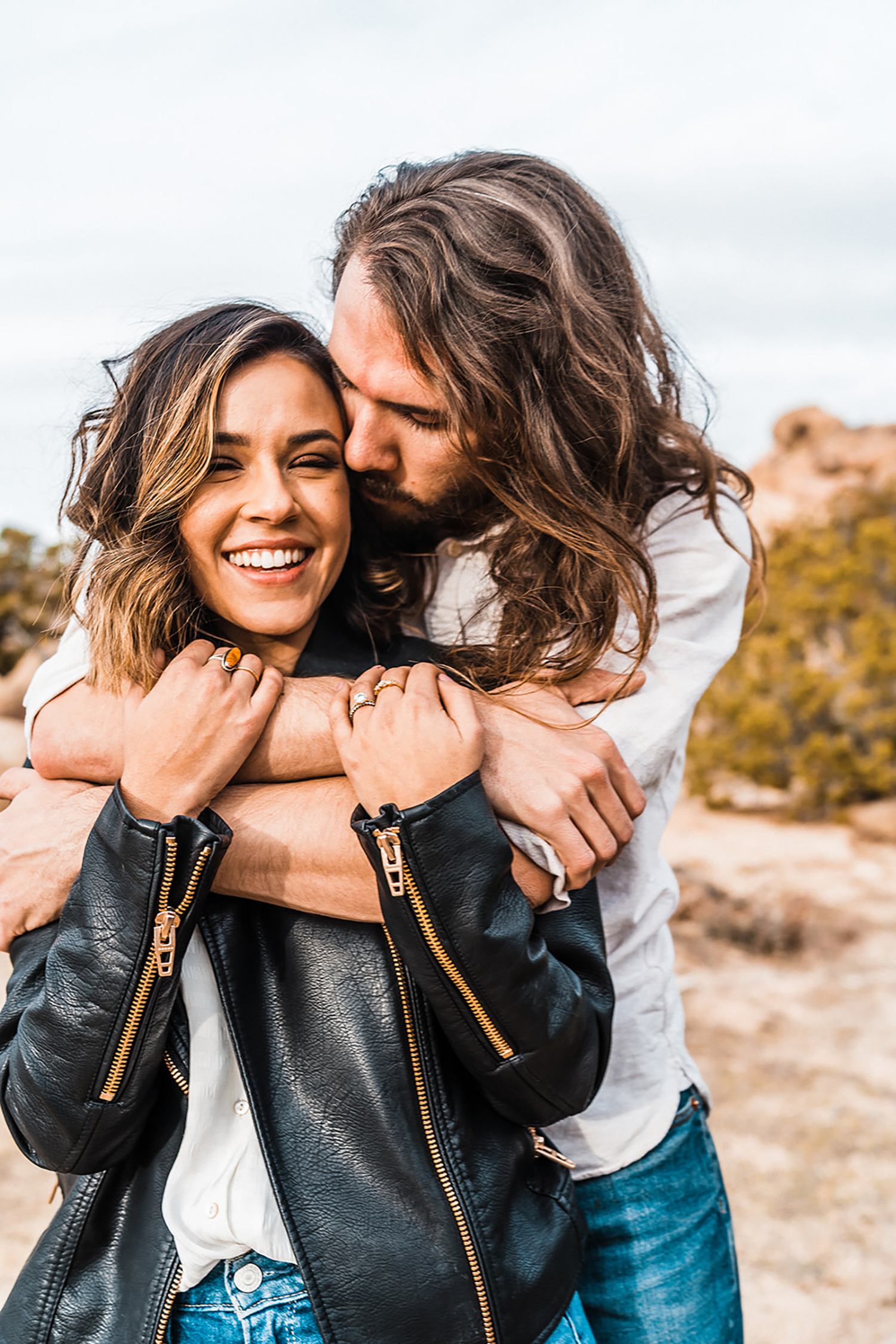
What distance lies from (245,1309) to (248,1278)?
0.04m

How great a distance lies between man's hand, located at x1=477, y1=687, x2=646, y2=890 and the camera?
5.12ft

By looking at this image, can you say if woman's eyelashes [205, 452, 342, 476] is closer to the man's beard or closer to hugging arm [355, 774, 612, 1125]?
the man's beard

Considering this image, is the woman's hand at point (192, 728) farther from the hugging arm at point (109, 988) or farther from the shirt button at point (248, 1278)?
the shirt button at point (248, 1278)

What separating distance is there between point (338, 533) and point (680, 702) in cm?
65

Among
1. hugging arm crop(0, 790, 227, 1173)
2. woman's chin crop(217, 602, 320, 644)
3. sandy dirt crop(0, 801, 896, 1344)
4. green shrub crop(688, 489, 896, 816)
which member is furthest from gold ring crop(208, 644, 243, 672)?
green shrub crop(688, 489, 896, 816)

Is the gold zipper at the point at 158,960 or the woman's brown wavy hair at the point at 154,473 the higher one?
the woman's brown wavy hair at the point at 154,473

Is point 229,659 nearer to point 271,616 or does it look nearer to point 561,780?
point 271,616

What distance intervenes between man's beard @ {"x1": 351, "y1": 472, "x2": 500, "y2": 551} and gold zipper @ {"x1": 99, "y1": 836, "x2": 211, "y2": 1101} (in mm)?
899

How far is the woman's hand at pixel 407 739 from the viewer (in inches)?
57.0

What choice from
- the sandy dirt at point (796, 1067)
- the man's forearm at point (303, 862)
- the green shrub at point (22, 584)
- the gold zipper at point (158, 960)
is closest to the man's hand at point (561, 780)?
the man's forearm at point (303, 862)

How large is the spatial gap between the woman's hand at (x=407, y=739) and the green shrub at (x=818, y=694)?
6996mm

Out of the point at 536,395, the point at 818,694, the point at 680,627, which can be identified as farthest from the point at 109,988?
the point at 818,694

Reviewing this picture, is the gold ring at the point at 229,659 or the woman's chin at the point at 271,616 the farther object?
the woman's chin at the point at 271,616

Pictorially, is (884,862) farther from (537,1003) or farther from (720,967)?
(537,1003)
